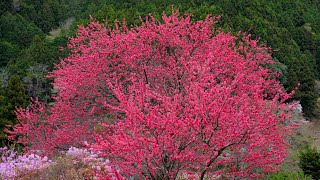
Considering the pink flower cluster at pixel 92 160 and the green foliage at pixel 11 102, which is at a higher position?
the pink flower cluster at pixel 92 160

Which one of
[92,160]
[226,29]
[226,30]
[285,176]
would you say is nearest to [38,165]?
[92,160]

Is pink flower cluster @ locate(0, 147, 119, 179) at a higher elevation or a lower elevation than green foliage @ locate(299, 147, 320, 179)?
higher

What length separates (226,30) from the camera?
25.8 m

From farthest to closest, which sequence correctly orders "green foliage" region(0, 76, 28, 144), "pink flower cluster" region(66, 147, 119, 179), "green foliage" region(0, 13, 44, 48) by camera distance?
"green foliage" region(0, 13, 44, 48)
"green foliage" region(0, 76, 28, 144)
"pink flower cluster" region(66, 147, 119, 179)

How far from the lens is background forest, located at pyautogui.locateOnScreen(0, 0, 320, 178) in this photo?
27547 millimetres

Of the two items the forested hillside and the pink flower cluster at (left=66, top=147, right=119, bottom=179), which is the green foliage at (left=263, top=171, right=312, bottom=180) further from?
the forested hillside

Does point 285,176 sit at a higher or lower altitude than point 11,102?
higher

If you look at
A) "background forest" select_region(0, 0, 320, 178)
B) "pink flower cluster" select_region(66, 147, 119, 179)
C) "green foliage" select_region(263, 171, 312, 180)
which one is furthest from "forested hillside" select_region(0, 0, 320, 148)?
"green foliage" select_region(263, 171, 312, 180)

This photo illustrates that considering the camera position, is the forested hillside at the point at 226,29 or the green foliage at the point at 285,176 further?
the forested hillside at the point at 226,29

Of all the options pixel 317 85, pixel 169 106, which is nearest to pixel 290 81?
pixel 317 85

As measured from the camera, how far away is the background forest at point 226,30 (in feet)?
90.4

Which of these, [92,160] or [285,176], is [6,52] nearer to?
[92,160]

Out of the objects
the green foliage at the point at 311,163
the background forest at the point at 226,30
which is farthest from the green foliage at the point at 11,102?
the green foliage at the point at 311,163

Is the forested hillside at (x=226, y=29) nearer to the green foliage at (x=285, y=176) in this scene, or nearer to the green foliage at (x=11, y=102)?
the green foliage at (x=11, y=102)
